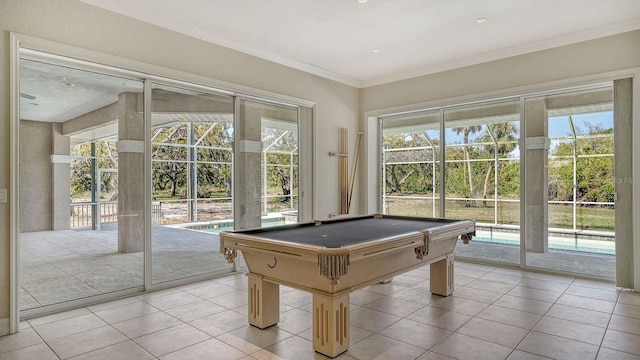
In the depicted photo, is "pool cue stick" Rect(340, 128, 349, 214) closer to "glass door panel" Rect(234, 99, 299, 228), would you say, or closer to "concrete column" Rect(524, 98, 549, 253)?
"glass door panel" Rect(234, 99, 299, 228)

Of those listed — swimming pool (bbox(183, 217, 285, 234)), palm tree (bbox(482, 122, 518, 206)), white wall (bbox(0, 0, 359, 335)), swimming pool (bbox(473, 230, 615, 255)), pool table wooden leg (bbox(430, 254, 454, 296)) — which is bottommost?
pool table wooden leg (bbox(430, 254, 454, 296))

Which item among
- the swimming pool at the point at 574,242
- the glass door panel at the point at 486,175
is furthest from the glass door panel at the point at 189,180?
the swimming pool at the point at 574,242

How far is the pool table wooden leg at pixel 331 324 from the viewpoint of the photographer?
8.46 feet

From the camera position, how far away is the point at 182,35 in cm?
424

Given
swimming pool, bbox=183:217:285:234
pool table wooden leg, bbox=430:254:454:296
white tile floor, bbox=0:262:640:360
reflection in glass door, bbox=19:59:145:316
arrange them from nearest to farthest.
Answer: white tile floor, bbox=0:262:640:360
reflection in glass door, bbox=19:59:145:316
pool table wooden leg, bbox=430:254:454:296
swimming pool, bbox=183:217:285:234

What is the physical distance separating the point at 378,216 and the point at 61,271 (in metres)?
3.39

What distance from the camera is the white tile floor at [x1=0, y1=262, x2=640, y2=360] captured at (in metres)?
2.67

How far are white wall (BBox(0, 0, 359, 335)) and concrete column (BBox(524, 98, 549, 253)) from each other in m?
2.69

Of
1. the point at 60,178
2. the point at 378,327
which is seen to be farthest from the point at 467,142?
the point at 60,178

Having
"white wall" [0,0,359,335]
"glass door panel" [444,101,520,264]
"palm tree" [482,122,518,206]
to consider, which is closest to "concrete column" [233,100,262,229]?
"white wall" [0,0,359,335]

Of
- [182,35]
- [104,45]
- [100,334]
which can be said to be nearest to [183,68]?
[182,35]

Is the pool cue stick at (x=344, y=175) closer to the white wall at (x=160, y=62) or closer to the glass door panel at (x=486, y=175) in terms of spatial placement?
the white wall at (x=160, y=62)

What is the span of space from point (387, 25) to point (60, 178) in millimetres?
3720

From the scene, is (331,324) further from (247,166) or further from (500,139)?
(500,139)
